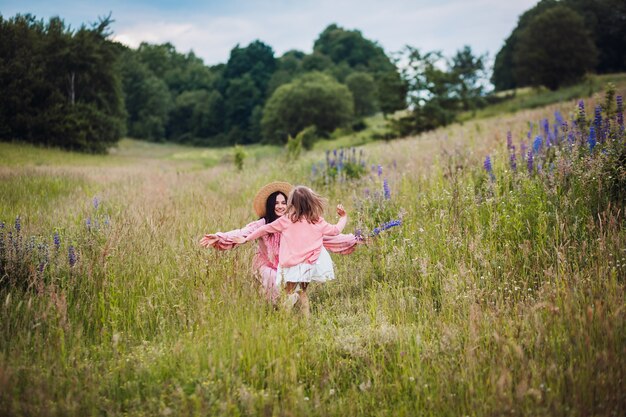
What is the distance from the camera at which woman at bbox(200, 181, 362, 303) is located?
4.17 m

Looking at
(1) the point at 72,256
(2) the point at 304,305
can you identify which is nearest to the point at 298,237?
(2) the point at 304,305

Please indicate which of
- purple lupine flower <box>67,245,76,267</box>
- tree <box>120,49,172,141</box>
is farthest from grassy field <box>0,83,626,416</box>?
tree <box>120,49,172,141</box>

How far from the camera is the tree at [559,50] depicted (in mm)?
34531

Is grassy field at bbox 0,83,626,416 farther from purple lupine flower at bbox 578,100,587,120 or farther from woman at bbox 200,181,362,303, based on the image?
purple lupine flower at bbox 578,100,587,120

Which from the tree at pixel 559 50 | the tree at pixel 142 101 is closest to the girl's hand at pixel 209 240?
the tree at pixel 559 50

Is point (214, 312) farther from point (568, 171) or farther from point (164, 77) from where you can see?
point (164, 77)

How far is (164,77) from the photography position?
74062mm

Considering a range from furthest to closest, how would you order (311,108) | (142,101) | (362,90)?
1. (142,101)
2. (362,90)
3. (311,108)

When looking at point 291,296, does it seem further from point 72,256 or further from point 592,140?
point 592,140

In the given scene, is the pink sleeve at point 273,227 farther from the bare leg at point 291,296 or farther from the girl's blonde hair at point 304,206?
the bare leg at point 291,296

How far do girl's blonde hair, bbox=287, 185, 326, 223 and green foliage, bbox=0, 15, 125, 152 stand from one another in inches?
666

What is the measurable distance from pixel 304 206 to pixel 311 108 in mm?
41492

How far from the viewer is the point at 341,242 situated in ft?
14.5

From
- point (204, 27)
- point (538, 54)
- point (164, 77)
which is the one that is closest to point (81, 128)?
point (204, 27)
